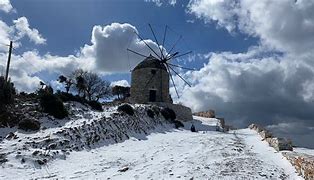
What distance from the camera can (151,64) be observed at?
2372 inches

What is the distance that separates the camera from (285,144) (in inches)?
878

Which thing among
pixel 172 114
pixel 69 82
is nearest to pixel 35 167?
pixel 172 114

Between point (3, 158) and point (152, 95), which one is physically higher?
point (152, 95)

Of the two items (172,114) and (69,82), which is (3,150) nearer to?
(172,114)

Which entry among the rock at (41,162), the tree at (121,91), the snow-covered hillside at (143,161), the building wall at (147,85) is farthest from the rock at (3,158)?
the tree at (121,91)

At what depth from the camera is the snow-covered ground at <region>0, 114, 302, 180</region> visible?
54.8 ft

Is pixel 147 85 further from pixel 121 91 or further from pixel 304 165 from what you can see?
pixel 304 165

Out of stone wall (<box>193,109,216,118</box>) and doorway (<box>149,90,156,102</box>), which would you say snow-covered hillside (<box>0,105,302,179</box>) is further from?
stone wall (<box>193,109,216,118</box>)

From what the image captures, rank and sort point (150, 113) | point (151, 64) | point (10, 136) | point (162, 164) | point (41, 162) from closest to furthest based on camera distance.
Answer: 1. point (41, 162)
2. point (162, 164)
3. point (10, 136)
4. point (150, 113)
5. point (151, 64)

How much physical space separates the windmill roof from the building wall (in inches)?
21.6

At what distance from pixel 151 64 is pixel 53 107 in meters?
33.2

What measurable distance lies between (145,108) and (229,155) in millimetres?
21705

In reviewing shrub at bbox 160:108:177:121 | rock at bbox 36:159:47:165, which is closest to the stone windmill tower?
shrub at bbox 160:108:177:121

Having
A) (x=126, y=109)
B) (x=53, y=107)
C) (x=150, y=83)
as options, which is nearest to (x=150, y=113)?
(x=126, y=109)
